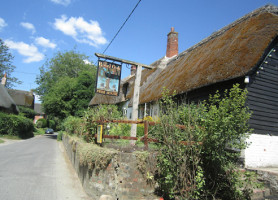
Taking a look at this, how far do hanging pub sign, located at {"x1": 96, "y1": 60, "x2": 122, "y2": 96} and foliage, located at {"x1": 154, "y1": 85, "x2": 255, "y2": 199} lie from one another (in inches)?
120

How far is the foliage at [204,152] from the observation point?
169 inches

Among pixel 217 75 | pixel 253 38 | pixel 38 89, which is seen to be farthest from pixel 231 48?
pixel 38 89

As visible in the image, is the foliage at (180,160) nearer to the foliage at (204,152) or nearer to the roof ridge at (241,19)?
the foliage at (204,152)

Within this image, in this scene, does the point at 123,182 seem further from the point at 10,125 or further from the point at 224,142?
the point at 10,125

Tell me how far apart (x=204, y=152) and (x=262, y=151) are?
3.86 meters

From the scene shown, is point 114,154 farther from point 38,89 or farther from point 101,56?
point 38,89

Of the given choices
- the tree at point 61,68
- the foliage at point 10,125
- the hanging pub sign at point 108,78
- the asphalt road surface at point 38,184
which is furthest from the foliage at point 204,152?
the tree at point 61,68

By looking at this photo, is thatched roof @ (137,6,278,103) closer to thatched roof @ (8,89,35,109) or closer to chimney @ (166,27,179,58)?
chimney @ (166,27,179,58)

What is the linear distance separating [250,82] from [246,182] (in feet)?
12.0

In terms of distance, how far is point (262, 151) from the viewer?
23.3ft

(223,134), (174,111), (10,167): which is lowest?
(10,167)

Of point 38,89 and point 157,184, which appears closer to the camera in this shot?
point 157,184

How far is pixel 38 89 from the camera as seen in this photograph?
149ft

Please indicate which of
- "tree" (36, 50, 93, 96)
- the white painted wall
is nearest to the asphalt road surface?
the white painted wall
